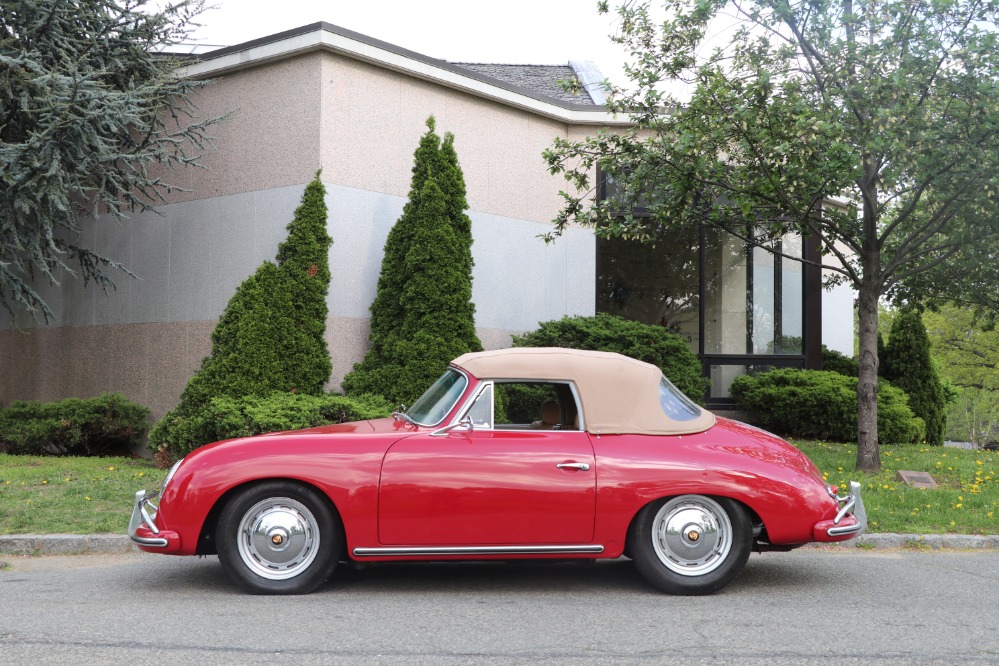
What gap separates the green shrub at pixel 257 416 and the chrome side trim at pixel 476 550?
4.52 metres

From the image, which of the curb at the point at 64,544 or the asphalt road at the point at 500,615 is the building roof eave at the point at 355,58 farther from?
the asphalt road at the point at 500,615

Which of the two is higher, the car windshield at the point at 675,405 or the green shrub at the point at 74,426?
the car windshield at the point at 675,405

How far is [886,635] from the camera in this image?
16.2 ft

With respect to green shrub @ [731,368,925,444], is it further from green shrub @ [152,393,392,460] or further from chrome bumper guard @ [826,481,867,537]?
chrome bumper guard @ [826,481,867,537]

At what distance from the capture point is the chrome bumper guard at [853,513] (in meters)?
5.83

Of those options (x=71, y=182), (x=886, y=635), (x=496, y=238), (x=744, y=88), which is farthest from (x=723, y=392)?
(x=886, y=635)

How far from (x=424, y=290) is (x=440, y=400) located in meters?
5.65

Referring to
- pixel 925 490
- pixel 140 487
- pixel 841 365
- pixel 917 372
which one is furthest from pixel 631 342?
pixel 917 372

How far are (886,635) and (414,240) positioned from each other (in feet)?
26.6

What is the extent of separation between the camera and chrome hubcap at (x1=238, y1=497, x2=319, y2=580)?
573 centimetres

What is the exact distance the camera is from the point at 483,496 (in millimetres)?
5715

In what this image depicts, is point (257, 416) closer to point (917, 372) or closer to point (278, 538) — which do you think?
point (278, 538)

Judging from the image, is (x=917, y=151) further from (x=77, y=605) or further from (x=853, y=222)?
(x=77, y=605)

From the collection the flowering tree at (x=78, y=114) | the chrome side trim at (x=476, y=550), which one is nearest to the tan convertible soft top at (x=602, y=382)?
the chrome side trim at (x=476, y=550)
